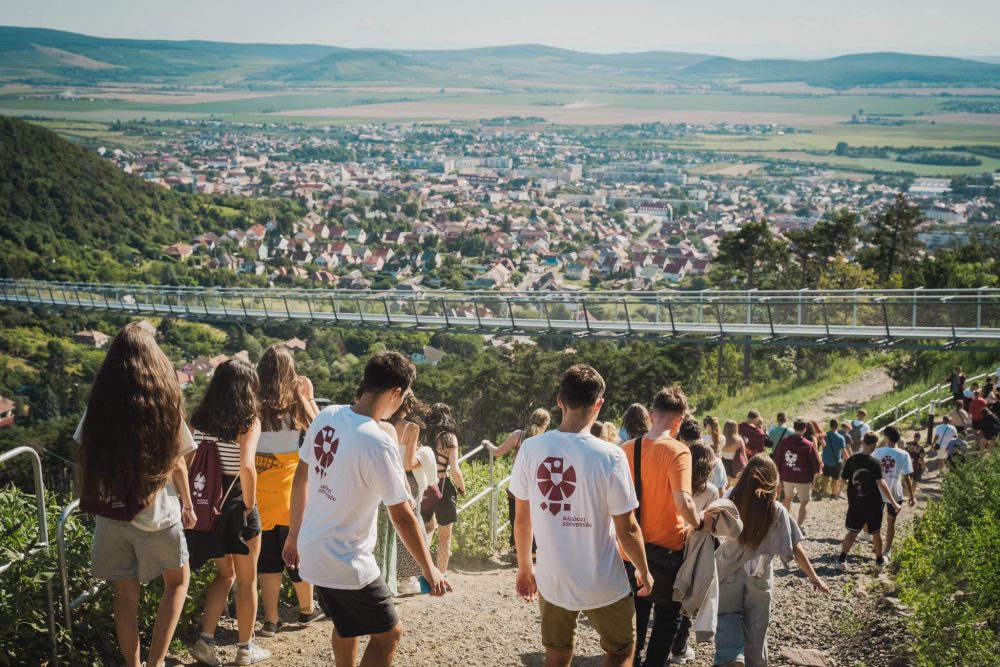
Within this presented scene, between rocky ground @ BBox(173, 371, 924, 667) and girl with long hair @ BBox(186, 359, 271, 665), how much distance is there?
26 cm

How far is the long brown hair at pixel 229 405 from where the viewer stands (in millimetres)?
4109

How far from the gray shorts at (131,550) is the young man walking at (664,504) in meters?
1.98

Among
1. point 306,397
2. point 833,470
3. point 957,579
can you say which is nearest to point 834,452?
point 833,470

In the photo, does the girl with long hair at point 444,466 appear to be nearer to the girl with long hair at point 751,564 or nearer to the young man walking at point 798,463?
the girl with long hair at point 751,564

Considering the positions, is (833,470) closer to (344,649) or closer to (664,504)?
(664,504)

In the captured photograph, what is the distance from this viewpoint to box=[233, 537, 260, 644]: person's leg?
438 cm

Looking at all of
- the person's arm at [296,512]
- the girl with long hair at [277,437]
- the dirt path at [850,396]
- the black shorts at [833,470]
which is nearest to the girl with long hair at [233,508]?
the girl with long hair at [277,437]

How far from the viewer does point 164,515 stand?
148 inches

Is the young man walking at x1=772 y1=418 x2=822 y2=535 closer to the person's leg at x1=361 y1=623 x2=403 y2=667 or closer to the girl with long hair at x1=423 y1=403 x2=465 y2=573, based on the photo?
the girl with long hair at x1=423 y1=403 x2=465 y2=573

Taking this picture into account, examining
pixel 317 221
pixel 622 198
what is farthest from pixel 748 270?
pixel 622 198

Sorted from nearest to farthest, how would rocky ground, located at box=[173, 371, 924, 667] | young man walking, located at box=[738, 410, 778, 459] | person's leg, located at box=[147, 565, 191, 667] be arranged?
person's leg, located at box=[147, 565, 191, 667]
rocky ground, located at box=[173, 371, 924, 667]
young man walking, located at box=[738, 410, 778, 459]

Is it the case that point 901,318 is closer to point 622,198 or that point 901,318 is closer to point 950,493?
point 950,493

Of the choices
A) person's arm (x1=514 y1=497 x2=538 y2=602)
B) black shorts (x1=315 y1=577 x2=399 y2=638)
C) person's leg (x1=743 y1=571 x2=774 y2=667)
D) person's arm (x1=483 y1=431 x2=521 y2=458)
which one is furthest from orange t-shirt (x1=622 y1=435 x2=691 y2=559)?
person's arm (x1=483 y1=431 x2=521 y2=458)

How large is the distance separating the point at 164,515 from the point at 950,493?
649cm
